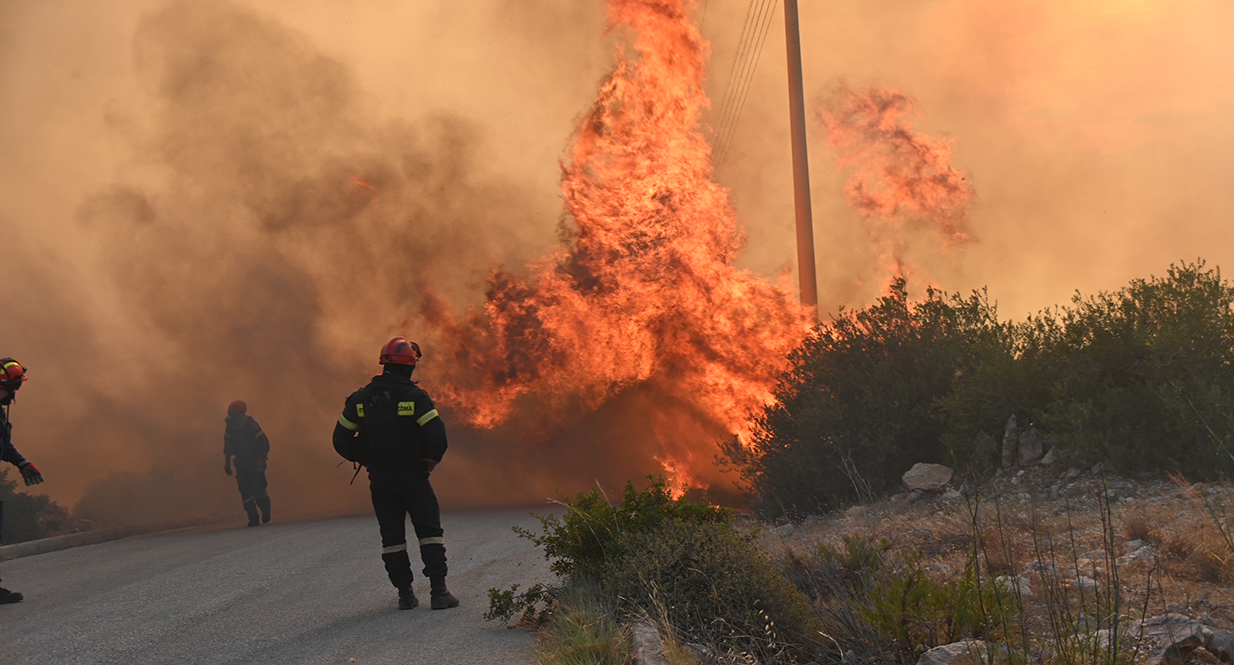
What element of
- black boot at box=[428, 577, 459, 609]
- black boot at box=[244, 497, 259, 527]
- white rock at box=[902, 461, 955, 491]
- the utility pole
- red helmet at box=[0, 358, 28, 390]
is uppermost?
the utility pole

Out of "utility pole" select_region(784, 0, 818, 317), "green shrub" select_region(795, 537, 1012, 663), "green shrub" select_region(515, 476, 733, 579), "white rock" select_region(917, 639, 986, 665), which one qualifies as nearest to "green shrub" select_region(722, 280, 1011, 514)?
"utility pole" select_region(784, 0, 818, 317)

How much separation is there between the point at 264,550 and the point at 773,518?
7.04 metres

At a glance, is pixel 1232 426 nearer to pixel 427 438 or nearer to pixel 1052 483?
pixel 1052 483

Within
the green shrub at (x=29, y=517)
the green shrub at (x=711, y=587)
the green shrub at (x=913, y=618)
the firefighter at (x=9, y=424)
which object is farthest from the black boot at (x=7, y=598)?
the green shrub at (x=29, y=517)

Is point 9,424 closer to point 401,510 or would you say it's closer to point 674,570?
point 401,510

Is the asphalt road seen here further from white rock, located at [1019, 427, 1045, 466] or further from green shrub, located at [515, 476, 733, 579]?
white rock, located at [1019, 427, 1045, 466]

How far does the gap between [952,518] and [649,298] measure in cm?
1032

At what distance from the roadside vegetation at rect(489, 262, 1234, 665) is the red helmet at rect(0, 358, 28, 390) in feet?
17.2

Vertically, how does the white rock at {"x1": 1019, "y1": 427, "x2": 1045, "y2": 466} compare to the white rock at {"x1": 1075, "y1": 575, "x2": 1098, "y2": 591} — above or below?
above

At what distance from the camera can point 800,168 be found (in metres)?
18.5

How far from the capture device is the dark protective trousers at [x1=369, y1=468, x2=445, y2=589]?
22.7ft

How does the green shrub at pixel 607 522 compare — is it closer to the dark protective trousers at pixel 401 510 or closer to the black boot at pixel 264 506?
the dark protective trousers at pixel 401 510

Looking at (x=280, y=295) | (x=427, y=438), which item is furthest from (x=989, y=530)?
(x=280, y=295)

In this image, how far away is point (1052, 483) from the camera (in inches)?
410
